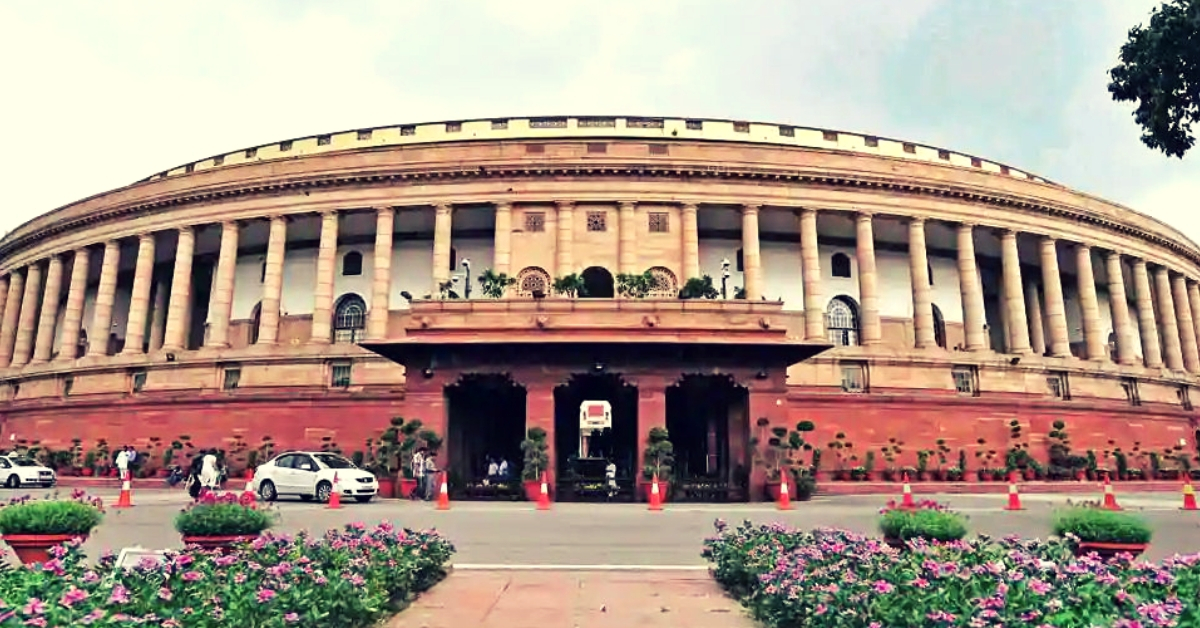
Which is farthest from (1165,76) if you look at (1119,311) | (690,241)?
(1119,311)

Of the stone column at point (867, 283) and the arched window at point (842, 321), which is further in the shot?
the arched window at point (842, 321)

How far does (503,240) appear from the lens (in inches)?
1695

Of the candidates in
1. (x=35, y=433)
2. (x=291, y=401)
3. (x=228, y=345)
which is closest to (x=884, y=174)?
(x=291, y=401)

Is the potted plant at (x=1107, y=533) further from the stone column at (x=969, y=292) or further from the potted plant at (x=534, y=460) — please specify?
the stone column at (x=969, y=292)

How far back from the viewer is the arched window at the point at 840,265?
48.7m

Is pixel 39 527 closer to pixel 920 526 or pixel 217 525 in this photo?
pixel 217 525

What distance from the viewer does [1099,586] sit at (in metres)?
5.46

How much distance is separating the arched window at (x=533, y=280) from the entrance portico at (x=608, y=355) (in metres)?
15.8

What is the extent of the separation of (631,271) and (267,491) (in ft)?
72.8

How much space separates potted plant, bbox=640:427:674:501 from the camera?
81.3 feet

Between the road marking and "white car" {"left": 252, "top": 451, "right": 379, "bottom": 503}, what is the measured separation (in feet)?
46.1

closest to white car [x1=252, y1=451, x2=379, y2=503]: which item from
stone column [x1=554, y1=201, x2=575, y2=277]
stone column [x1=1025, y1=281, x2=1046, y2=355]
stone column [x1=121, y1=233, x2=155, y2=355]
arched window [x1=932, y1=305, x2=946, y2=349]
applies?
stone column [x1=554, y1=201, x2=575, y2=277]

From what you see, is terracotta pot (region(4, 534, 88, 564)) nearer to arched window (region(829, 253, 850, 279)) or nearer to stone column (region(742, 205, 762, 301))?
stone column (region(742, 205, 762, 301))

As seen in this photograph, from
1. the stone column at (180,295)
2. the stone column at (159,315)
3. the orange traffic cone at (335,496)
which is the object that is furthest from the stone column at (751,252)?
the stone column at (159,315)
